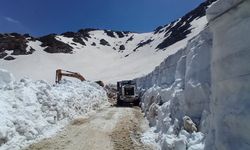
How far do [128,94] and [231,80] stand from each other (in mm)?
23303

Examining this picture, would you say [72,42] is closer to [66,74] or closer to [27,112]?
[66,74]

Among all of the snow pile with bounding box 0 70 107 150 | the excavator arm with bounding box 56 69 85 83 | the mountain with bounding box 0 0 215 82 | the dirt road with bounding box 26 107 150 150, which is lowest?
the dirt road with bounding box 26 107 150 150

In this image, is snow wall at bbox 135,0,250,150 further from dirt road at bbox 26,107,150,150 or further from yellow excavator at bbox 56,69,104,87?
yellow excavator at bbox 56,69,104,87

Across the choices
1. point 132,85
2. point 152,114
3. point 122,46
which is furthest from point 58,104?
point 122,46

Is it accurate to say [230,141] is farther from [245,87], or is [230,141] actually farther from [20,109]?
[20,109]

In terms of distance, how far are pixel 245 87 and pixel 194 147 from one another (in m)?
2.34

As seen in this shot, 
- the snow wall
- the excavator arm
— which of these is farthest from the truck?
the snow wall

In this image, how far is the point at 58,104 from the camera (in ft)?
50.2

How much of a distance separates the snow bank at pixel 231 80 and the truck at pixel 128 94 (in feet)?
70.1

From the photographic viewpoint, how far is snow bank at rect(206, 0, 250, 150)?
4.85m

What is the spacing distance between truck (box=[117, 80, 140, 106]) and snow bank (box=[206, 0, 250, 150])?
21.4 meters

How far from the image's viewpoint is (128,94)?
28.5 metres

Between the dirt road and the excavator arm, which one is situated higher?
the excavator arm

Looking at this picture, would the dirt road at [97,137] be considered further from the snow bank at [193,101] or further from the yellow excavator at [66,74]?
the yellow excavator at [66,74]
